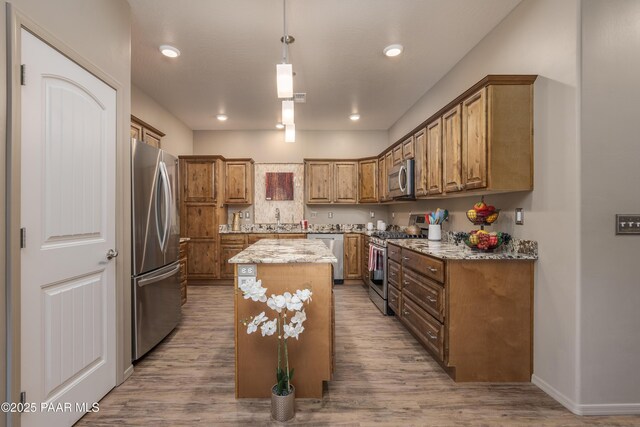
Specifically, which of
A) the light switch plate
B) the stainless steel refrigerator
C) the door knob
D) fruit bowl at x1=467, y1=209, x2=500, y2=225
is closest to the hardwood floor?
the stainless steel refrigerator

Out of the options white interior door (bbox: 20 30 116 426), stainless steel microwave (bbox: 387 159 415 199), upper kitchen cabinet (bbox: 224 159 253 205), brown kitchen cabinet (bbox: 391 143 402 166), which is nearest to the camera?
white interior door (bbox: 20 30 116 426)

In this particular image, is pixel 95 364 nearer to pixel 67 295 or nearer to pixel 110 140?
pixel 67 295

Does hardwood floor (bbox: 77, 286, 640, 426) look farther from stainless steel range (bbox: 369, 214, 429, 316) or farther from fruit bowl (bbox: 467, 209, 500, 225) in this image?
fruit bowl (bbox: 467, 209, 500, 225)

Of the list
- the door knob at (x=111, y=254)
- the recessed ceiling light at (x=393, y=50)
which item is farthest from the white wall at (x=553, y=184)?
the door knob at (x=111, y=254)

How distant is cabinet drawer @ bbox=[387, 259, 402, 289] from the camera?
3.27 m

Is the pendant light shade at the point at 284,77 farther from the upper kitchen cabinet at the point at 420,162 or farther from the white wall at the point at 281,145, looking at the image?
the white wall at the point at 281,145

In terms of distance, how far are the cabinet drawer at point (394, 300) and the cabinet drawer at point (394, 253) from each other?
0.35 metres

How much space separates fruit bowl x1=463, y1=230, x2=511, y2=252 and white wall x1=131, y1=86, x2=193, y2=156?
13.6 ft

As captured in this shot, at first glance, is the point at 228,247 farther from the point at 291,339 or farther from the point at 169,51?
the point at 291,339

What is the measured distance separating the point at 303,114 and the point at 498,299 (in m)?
3.89

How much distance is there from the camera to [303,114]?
4.97 metres

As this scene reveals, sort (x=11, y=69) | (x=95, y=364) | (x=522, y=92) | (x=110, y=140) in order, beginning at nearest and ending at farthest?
(x=11, y=69) < (x=95, y=364) < (x=110, y=140) < (x=522, y=92)

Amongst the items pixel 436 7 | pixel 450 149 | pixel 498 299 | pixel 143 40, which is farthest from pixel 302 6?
pixel 498 299

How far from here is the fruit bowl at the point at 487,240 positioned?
238 centimetres
